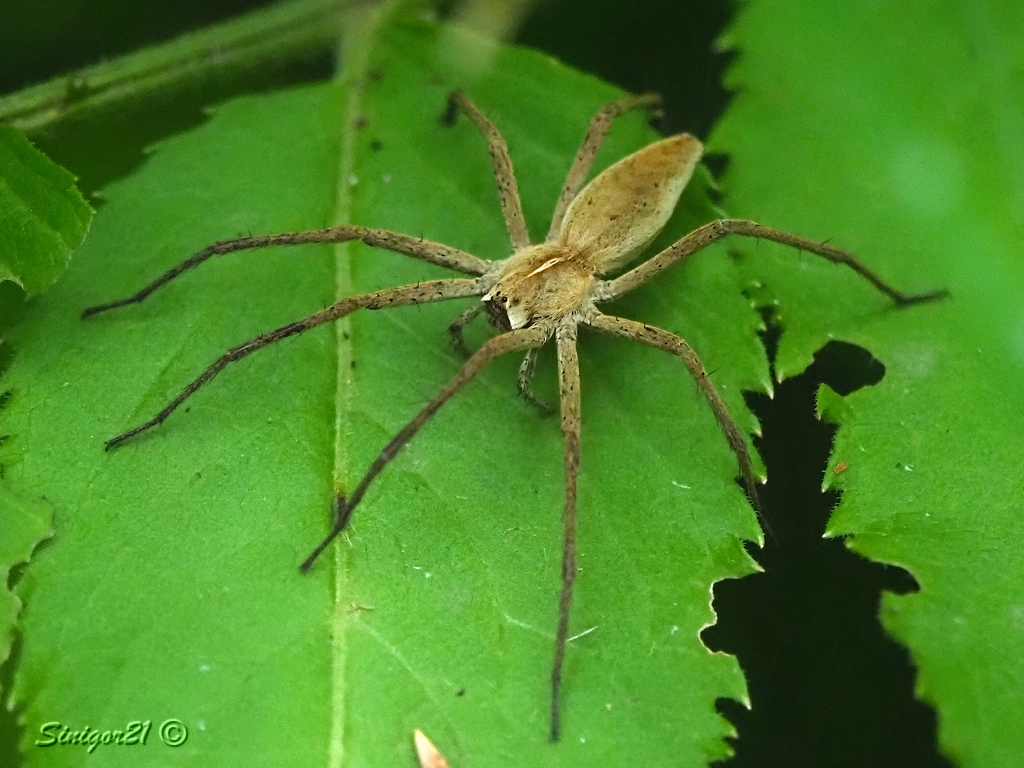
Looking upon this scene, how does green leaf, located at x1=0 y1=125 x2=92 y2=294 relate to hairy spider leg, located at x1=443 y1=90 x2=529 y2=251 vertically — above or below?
below

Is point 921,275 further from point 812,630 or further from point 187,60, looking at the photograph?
point 187,60

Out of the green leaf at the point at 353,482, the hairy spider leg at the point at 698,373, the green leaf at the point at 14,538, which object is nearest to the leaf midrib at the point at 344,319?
the green leaf at the point at 353,482

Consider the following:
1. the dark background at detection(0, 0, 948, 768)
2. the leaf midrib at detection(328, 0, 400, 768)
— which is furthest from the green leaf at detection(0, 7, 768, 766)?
the dark background at detection(0, 0, 948, 768)

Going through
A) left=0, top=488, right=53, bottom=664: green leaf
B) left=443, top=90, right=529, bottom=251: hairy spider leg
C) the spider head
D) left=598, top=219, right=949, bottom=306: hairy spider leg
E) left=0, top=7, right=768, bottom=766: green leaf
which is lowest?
left=0, top=488, right=53, bottom=664: green leaf

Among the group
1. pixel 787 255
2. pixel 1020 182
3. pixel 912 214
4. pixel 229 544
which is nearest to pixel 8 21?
pixel 229 544

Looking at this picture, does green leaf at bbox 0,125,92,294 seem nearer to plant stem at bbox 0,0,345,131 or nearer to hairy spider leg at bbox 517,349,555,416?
plant stem at bbox 0,0,345,131

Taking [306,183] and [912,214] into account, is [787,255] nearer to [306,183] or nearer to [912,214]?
[912,214]

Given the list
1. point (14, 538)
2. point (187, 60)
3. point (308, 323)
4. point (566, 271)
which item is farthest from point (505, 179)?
point (14, 538)
